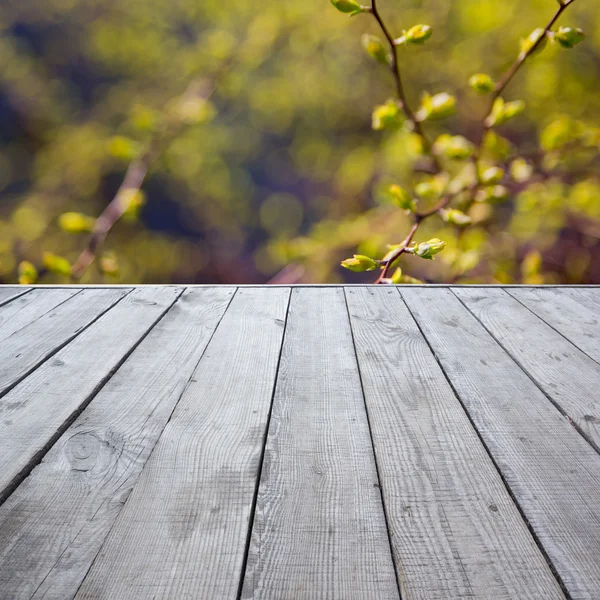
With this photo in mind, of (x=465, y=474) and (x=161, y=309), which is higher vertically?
(x=465, y=474)

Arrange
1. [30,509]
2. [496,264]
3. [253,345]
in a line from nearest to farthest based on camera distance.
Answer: [30,509], [253,345], [496,264]

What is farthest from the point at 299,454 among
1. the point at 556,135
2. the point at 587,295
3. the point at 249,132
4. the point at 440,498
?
the point at 249,132

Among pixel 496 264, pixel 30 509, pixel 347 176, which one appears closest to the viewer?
pixel 30 509

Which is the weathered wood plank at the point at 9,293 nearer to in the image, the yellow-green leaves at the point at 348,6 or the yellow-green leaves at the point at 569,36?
the yellow-green leaves at the point at 348,6

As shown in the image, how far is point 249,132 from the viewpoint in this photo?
2799 millimetres

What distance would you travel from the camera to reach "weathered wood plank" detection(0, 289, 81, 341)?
148 centimetres

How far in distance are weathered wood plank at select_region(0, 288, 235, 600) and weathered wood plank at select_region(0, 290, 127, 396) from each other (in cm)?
19

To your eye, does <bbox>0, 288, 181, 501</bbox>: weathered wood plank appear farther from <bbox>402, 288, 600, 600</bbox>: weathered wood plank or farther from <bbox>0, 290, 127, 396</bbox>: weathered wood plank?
<bbox>402, 288, 600, 600</bbox>: weathered wood plank

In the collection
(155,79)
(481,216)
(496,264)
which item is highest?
(155,79)

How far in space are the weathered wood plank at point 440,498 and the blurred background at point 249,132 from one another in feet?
4.41

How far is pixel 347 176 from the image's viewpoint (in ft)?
8.75

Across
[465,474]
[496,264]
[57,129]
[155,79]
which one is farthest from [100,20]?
[465,474]

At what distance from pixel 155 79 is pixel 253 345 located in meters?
1.90

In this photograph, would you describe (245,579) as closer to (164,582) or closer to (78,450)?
(164,582)
